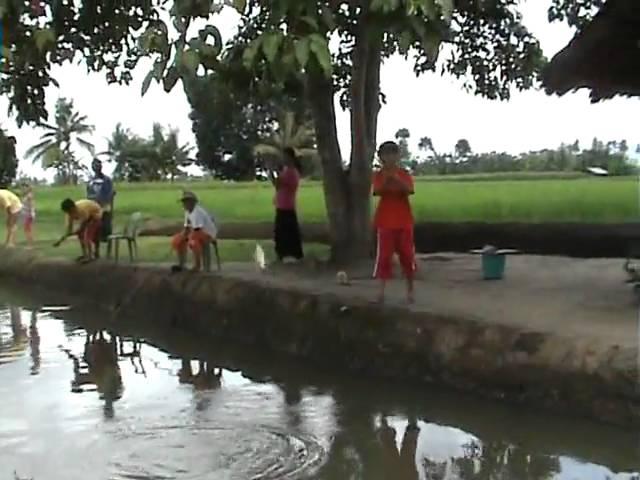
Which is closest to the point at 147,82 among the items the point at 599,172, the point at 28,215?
the point at 599,172

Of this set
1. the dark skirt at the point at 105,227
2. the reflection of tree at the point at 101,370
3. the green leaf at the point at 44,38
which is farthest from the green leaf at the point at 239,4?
the dark skirt at the point at 105,227

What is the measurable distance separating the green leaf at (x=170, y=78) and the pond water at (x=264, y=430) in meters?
2.88

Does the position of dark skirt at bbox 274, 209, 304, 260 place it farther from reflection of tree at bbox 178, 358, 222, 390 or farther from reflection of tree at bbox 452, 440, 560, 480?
reflection of tree at bbox 452, 440, 560, 480

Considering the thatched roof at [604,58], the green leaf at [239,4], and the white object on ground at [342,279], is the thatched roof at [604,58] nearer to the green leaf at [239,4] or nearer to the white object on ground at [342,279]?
the white object on ground at [342,279]

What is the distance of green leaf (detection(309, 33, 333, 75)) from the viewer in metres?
3.62

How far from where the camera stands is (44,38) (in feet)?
14.4

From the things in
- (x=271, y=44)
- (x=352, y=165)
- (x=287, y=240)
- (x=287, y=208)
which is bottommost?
(x=287, y=240)

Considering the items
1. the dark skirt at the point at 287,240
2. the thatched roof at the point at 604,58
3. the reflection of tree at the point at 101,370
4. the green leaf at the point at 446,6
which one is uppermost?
the thatched roof at the point at 604,58

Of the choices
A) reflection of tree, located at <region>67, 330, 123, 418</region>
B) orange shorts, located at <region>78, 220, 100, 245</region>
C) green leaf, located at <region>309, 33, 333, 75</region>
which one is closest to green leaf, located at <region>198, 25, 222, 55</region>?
green leaf, located at <region>309, 33, 333, 75</region>

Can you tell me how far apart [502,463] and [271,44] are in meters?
3.47

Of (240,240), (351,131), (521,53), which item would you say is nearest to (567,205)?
(240,240)

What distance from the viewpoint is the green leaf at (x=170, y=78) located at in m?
3.66

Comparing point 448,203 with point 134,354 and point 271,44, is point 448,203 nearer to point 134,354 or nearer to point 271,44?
point 134,354

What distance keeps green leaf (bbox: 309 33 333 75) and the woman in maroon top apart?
9.77m
